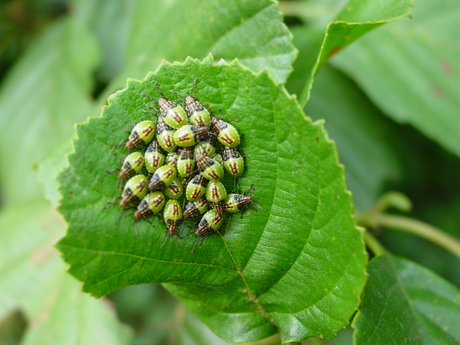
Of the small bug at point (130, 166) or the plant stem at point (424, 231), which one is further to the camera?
the plant stem at point (424, 231)

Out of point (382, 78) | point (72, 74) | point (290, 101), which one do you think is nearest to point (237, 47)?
point (290, 101)

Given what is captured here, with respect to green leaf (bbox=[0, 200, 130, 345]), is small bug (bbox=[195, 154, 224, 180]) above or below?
above

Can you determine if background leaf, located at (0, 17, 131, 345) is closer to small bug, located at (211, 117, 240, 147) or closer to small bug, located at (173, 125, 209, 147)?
small bug, located at (173, 125, 209, 147)

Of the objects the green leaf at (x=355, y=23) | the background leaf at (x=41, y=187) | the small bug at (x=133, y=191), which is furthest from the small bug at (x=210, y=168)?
the background leaf at (x=41, y=187)

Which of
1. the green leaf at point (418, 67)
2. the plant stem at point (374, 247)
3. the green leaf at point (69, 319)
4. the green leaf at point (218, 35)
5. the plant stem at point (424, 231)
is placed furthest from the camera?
the green leaf at point (418, 67)

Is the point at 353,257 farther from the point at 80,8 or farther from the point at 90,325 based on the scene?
the point at 80,8

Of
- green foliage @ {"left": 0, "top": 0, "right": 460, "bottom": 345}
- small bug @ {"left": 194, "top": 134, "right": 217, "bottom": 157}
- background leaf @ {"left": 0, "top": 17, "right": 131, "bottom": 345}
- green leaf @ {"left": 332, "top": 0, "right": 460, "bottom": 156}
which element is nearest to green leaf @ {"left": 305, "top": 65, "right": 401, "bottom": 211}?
green foliage @ {"left": 0, "top": 0, "right": 460, "bottom": 345}

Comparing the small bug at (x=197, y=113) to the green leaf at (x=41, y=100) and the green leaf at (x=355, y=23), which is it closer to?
the green leaf at (x=355, y=23)
